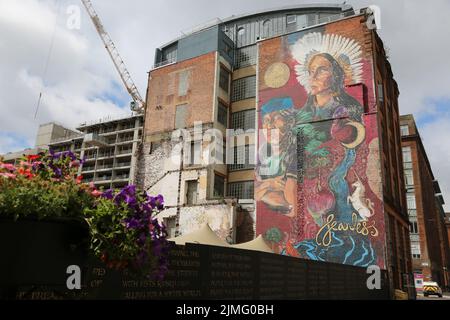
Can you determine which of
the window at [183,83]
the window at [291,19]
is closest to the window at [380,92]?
the window at [291,19]

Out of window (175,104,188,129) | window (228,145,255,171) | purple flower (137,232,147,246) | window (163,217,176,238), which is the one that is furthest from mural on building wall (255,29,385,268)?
purple flower (137,232,147,246)

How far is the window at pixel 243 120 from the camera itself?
3728 centimetres

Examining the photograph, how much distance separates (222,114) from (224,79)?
3812 millimetres

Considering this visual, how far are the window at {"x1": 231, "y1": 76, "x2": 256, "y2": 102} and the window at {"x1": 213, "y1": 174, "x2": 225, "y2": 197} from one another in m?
8.37

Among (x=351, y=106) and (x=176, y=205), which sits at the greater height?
(x=351, y=106)

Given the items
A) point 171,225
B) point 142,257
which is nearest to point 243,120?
point 171,225

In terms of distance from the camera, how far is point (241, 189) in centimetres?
3594

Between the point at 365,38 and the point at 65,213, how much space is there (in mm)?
30686

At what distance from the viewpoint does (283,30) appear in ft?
136

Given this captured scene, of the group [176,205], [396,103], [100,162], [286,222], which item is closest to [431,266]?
[396,103]

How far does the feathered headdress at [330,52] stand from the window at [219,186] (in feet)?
37.7

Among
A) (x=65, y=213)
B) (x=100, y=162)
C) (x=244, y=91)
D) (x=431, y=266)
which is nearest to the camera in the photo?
(x=65, y=213)
